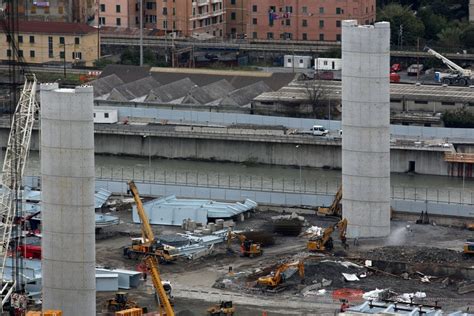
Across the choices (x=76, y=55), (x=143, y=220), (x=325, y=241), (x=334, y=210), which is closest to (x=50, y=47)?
(x=76, y=55)

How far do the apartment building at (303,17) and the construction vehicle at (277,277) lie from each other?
23.2 m

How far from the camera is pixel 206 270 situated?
29266mm

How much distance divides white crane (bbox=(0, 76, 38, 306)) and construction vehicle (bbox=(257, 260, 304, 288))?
3.53 metres

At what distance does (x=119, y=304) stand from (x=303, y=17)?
2649 cm

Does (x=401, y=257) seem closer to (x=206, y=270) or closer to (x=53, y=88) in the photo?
(x=206, y=270)

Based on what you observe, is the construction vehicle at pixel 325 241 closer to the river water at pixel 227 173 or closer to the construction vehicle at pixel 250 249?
the construction vehicle at pixel 250 249

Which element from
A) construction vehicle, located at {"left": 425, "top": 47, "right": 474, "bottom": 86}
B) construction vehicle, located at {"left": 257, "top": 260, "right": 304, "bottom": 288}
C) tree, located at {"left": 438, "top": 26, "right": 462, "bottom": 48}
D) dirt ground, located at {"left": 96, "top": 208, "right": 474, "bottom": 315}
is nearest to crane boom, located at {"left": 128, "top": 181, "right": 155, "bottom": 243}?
dirt ground, located at {"left": 96, "top": 208, "right": 474, "bottom": 315}

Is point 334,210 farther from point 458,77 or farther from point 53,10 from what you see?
point 53,10

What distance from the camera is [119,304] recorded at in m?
26.7

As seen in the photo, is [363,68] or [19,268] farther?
[363,68]

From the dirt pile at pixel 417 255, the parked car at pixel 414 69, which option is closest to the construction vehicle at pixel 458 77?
the parked car at pixel 414 69

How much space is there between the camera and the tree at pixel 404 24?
51.7 meters

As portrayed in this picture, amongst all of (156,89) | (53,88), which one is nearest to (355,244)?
(53,88)

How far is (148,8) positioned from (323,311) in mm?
27491
